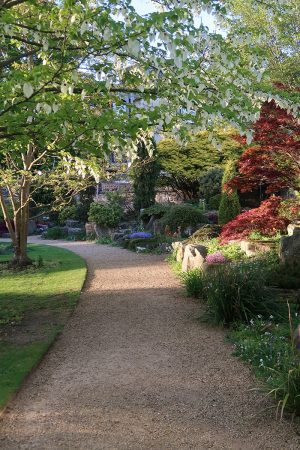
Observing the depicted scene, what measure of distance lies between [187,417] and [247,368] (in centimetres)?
136

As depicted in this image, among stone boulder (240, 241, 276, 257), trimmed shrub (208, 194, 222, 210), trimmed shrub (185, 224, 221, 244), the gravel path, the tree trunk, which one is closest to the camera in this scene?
the gravel path

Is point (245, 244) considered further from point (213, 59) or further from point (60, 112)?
point (60, 112)

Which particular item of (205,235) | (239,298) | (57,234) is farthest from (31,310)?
(57,234)

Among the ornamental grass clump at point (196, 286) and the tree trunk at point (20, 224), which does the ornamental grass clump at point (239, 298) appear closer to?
the ornamental grass clump at point (196, 286)

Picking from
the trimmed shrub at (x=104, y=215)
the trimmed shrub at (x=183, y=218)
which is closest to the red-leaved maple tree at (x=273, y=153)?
the trimmed shrub at (x=183, y=218)

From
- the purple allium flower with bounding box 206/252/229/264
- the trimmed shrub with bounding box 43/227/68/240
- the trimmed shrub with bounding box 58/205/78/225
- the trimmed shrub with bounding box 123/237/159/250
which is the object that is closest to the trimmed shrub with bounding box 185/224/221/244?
the trimmed shrub with bounding box 123/237/159/250

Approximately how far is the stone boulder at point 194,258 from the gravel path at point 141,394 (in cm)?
267

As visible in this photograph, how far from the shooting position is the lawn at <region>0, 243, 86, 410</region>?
535 cm

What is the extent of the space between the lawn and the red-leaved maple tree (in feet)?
15.2

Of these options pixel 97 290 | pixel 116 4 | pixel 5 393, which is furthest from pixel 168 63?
pixel 97 290

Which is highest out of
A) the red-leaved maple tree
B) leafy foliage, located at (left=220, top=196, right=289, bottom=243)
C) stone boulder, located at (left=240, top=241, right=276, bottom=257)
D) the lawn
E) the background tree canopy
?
the background tree canopy

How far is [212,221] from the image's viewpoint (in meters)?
19.9

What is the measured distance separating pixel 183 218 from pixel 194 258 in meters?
8.52

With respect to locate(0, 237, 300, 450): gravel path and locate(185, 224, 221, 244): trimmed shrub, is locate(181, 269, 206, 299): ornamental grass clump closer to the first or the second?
locate(0, 237, 300, 450): gravel path
